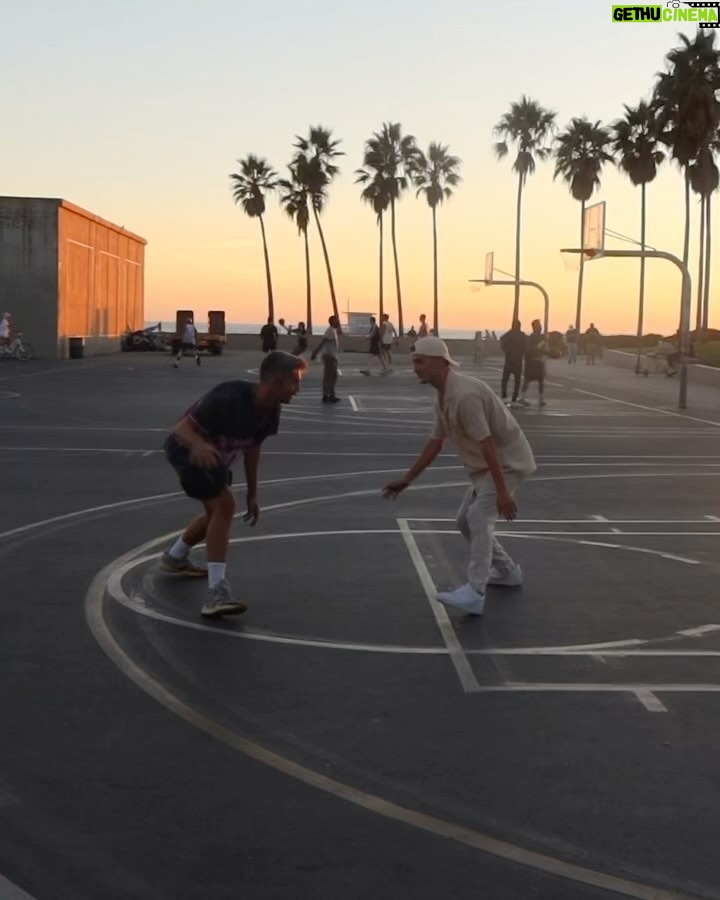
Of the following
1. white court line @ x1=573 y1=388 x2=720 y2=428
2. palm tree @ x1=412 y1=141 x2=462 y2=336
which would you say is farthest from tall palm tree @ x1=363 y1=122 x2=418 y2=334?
white court line @ x1=573 y1=388 x2=720 y2=428

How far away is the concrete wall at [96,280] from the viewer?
53.7 metres

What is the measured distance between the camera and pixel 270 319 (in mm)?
92000

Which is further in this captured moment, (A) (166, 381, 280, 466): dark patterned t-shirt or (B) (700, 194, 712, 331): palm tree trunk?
(B) (700, 194, 712, 331): palm tree trunk

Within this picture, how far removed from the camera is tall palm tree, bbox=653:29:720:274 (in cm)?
5422

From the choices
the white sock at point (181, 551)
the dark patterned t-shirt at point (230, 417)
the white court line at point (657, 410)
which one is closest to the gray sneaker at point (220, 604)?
the dark patterned t-shirt at point (230, 417)

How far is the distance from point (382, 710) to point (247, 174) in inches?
3362

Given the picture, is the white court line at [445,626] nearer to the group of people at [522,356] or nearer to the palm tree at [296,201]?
the group of people at [522,356]

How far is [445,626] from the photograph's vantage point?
761cm

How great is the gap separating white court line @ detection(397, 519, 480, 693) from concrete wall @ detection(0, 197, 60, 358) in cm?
4341

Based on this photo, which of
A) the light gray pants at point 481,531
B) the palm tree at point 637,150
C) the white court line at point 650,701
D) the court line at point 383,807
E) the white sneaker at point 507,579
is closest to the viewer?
the court line at point 383,807

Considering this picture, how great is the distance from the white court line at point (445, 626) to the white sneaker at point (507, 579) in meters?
0.40

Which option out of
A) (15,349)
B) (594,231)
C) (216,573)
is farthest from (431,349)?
(15,349)

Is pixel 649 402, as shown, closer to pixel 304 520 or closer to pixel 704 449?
pixel 704 449

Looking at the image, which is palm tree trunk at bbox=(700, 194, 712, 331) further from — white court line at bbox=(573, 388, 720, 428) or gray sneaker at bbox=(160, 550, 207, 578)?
gray sneaker at bbox=(160, 550, 207, 578)
